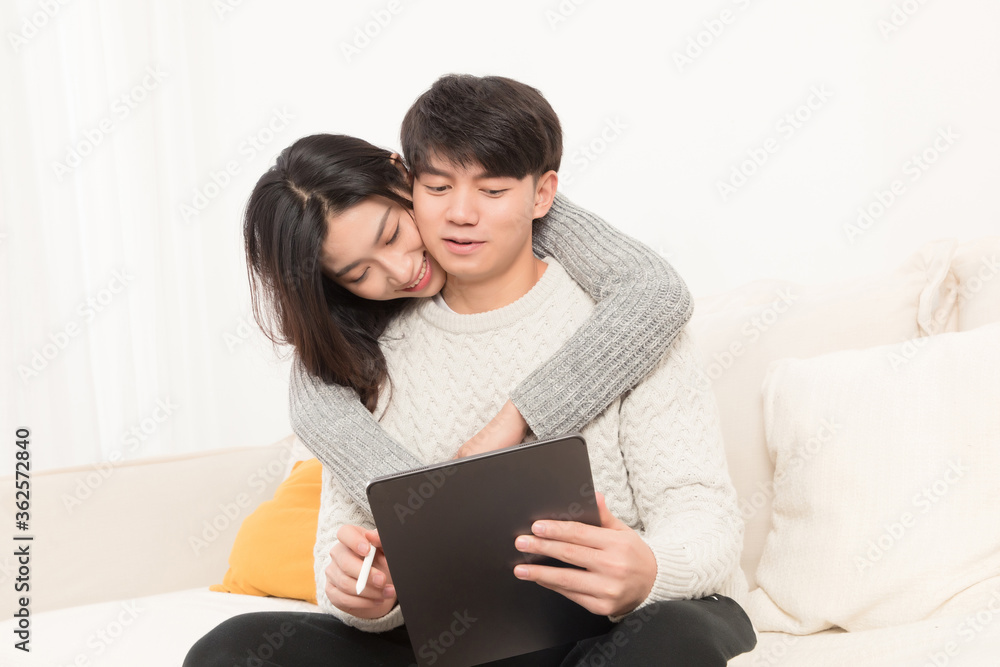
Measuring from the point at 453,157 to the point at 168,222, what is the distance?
5.53ft

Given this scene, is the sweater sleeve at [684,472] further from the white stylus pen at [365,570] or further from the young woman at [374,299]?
the white stylus pen at [365,570]

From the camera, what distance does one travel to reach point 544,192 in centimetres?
113

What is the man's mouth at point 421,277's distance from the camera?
3.72 ft

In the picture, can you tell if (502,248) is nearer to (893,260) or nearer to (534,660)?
(534,660)

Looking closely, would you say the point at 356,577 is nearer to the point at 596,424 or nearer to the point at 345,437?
the point at 345,437

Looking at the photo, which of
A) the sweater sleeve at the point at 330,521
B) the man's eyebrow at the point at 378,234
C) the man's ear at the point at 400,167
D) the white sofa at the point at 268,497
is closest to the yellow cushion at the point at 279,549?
the white sofa at the point at 268,497

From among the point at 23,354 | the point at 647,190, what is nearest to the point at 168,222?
the point at 23,354

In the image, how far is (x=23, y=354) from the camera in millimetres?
1959

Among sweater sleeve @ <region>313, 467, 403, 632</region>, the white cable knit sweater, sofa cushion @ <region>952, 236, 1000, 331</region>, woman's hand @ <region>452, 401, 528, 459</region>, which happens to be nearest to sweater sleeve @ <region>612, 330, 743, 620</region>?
the white cable knit sweater

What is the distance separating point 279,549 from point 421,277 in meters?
0.66

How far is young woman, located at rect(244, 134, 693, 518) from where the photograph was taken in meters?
1.01

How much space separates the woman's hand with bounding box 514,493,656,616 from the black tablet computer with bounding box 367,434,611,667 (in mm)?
18

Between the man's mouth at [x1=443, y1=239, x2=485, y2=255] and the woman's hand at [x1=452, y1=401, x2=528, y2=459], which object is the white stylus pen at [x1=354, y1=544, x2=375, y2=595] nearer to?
the woman's hand at [x1=452, y1=401, x2=528, y2=459]

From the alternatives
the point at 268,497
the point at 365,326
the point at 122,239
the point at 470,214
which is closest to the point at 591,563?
the point at 470,214
